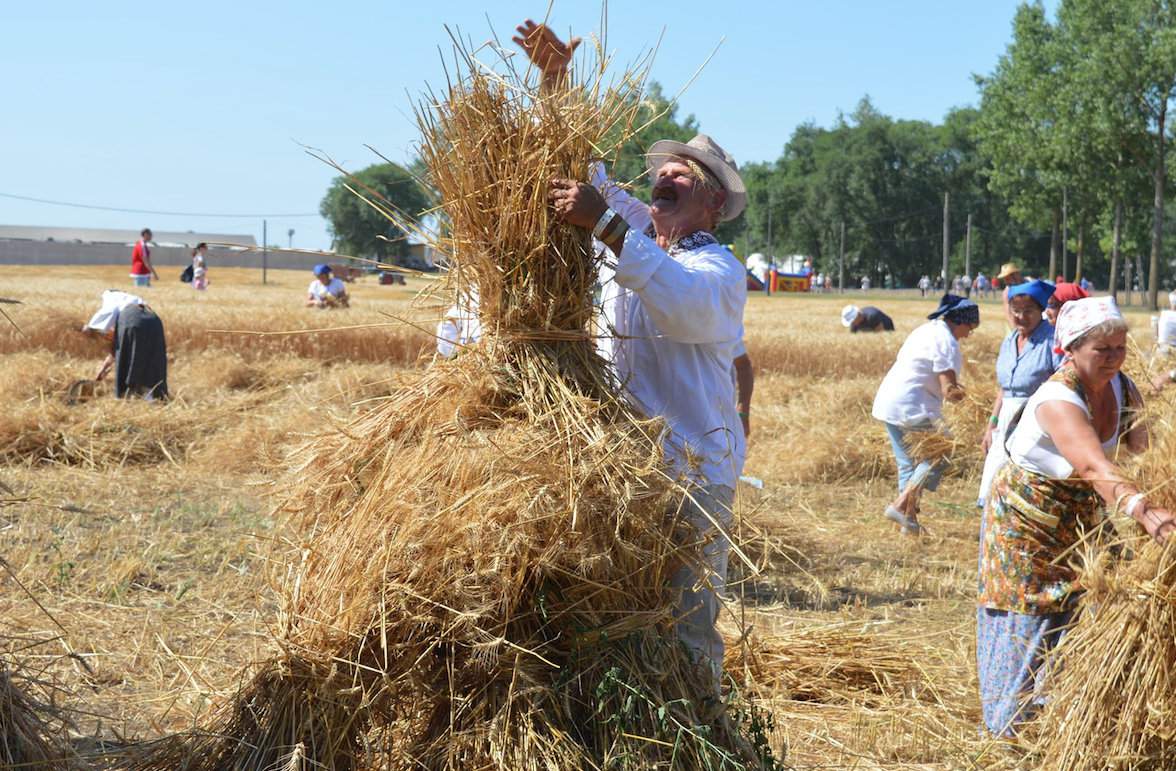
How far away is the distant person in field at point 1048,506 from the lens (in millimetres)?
3535

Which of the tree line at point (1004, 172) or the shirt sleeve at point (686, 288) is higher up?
the tree line at point (1004, 172)

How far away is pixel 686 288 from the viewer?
2842mm

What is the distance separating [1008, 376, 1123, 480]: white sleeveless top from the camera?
355 cm

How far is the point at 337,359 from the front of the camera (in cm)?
1427

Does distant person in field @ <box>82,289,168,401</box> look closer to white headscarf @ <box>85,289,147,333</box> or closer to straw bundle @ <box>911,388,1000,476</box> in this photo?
white headscarf @ <box>85,289,147,333</box>

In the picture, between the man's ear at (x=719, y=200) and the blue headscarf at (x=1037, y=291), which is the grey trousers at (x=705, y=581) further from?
the blue headscarf at (x=1037, y=291)

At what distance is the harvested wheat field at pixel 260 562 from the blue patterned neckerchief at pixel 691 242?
69cm

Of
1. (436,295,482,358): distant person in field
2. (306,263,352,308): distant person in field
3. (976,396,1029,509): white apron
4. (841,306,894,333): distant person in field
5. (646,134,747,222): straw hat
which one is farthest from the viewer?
(841,306,894,333): distant person in field

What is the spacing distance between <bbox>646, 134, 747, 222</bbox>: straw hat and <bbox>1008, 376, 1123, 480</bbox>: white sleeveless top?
3.70ft

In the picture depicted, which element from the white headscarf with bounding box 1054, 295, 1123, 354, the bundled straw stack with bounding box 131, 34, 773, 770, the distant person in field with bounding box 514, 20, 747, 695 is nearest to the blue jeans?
the white headscarf with bounding box 1054, 295, 1123, 354

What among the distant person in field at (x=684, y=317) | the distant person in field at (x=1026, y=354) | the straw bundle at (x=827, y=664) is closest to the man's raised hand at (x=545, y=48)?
the distant person in field at (x=684, y=317)

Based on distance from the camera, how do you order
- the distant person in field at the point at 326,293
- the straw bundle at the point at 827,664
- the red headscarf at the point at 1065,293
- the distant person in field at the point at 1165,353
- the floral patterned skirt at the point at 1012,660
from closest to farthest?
the floral patterned skirt at the point at 1012,660 → the straw bundle at the point at 827,664 → the distant person in field at the point at 1165,353 → the red headscarf at the point at 1065,293 → the distant person in field at the point at 326,293

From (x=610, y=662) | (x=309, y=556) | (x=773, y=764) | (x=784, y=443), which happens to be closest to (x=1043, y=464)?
(x=773, y=764)

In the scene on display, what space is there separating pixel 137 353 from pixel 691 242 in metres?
8.02
